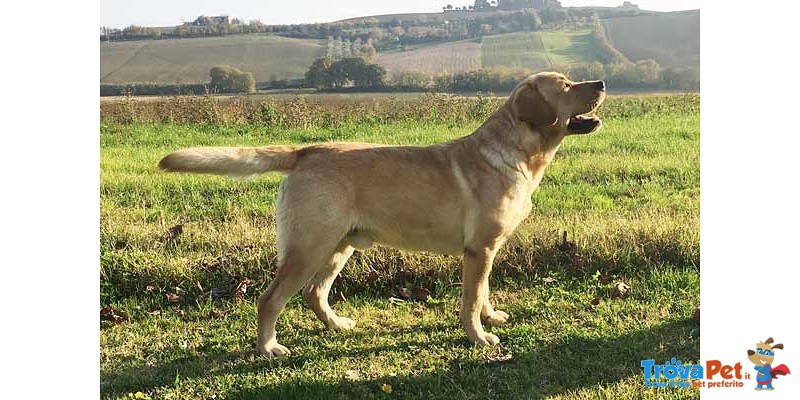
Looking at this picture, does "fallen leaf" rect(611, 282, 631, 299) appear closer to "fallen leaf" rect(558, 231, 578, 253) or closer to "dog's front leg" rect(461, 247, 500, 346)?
"fallen leaf" rect(558, 231, 578, 253)

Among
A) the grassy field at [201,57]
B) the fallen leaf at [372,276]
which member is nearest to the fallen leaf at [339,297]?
the fallen leaf at [372,276]

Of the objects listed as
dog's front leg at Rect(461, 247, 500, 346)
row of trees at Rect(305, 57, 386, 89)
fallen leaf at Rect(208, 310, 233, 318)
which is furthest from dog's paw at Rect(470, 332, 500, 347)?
row of trees at Rect(305, 57, 386, 89)

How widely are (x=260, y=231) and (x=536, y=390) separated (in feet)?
10.4

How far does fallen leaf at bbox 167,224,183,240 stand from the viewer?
6563 mm

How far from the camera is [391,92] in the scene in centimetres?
1655

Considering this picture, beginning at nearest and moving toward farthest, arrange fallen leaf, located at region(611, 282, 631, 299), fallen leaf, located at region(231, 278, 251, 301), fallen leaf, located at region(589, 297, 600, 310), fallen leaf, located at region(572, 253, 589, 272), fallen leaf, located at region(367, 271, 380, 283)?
fallen leaf, located at region(589, 297, 600, 310) → fallen leaf, located at region(611, 282, 631, 299) → fallen leaf, located at region(231, 278, 251, 301) → fallen leaf, located at region(367, 271, 380, 283) → fallen leaf, located at region(572, 253, 589, 272)

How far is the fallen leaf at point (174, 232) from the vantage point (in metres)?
6.56

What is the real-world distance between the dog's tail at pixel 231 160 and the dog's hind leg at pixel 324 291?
868 millimetres

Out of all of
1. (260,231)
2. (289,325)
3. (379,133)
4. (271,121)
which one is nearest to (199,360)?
(289,325)

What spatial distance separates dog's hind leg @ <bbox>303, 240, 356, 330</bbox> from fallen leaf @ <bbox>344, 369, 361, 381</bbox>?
735 mm

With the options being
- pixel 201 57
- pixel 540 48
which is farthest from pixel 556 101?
pixel 201 57

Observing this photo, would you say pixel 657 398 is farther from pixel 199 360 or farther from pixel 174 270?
pixel 174 270

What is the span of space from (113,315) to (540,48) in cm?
1578
